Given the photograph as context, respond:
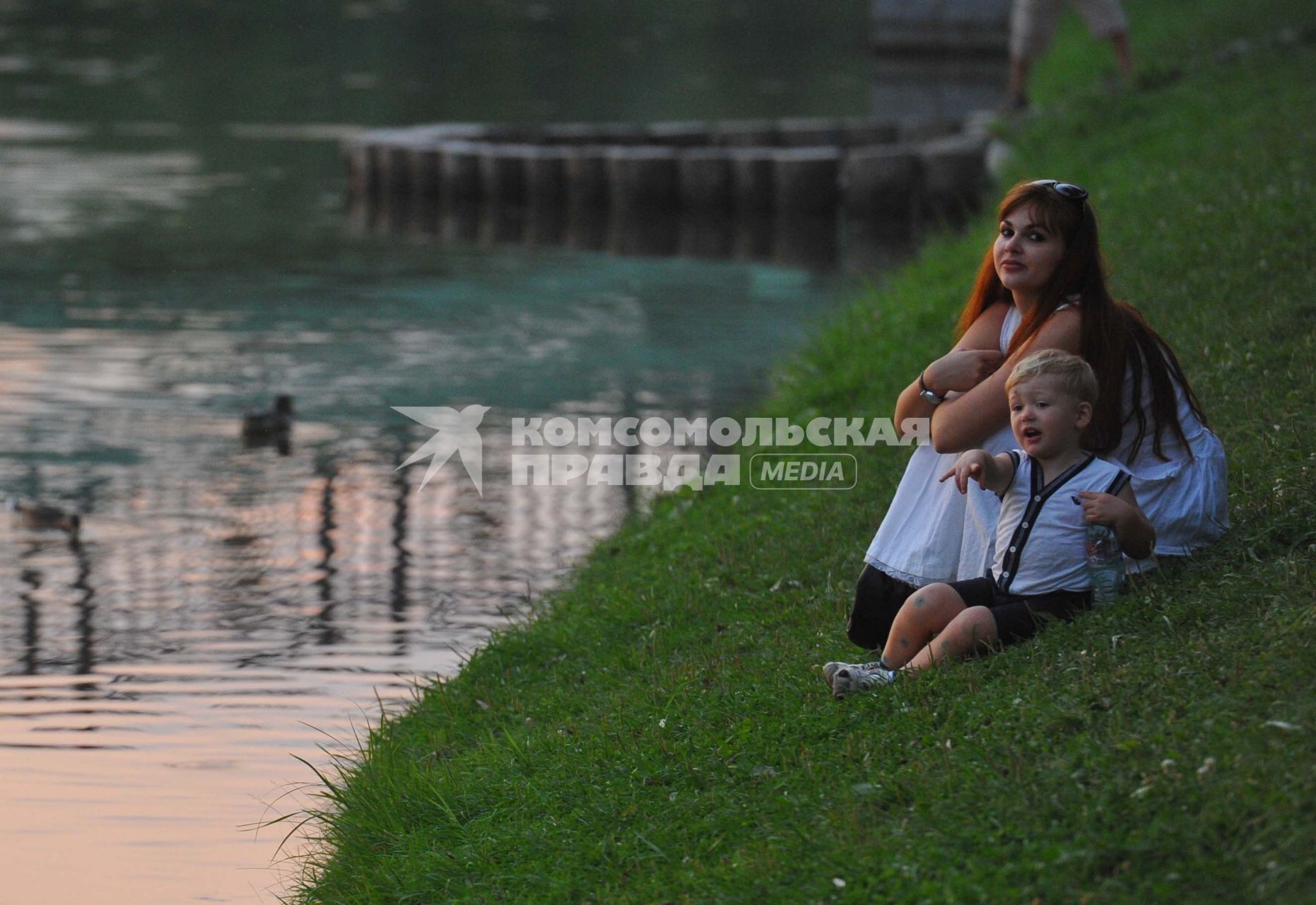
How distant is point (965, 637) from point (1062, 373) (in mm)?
799

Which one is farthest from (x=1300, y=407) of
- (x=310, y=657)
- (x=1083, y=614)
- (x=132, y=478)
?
(x=132, y=478)

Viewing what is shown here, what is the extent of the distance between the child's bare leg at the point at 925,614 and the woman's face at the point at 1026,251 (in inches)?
38.9

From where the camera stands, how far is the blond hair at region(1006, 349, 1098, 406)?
4816mm

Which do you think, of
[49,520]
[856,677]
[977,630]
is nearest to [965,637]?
[977,630]

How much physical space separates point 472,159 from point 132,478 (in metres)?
12.0

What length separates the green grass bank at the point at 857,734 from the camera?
3.82 m

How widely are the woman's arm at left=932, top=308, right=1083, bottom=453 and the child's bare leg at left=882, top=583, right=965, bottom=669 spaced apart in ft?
1.59

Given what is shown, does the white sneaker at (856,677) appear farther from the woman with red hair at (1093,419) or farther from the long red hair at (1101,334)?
the long red hair at (1101,334)

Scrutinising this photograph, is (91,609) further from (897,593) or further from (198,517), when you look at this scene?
(897,593)

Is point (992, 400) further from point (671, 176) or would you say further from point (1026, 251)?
point (671, 176)

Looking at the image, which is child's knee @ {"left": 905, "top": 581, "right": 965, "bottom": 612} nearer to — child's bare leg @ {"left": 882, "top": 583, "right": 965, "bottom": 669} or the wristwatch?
child's bare leg @ {"left": 882, "top": 583, "right": 965, "bottom": 669}

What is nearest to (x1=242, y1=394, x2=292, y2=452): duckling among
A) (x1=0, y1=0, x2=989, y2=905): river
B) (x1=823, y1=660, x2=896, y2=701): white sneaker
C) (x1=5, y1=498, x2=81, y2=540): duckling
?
(x1=0, y1=0, x2=989, y2=905): river

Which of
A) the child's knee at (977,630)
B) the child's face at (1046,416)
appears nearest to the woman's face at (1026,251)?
the child's face at (1046,416)

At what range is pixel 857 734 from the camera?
185 inches
